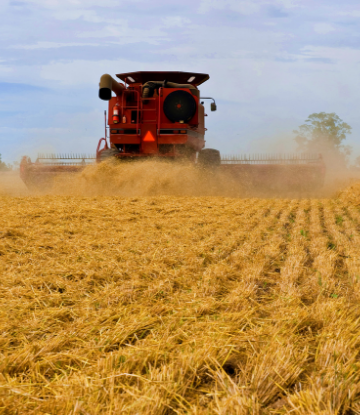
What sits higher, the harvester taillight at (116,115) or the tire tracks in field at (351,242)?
the harvester taillight at (116,115)

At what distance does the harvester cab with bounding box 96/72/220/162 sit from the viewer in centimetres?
1066

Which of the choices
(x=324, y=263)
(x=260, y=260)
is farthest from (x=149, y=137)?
(x=324, y=263)

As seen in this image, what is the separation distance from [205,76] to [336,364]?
11.0 metres

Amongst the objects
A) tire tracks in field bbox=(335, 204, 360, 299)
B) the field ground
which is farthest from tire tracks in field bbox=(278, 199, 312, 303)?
tire tracks in field bbox=(335, 204, 360, 299)

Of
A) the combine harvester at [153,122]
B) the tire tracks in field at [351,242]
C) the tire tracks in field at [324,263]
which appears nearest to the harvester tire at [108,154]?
the combine harvester at [153,122]

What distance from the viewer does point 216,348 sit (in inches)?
75.0

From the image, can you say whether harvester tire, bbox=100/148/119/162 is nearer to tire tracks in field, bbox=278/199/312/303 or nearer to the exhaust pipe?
the exhaust pipe

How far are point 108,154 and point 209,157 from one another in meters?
2.86

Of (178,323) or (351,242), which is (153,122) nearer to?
(351,242)

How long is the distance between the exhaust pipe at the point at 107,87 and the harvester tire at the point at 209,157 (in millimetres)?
2847

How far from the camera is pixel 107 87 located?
10.0m

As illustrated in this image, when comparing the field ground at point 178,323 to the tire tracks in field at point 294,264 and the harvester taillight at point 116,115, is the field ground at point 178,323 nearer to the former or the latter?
the tire tracks in field at point 294,264

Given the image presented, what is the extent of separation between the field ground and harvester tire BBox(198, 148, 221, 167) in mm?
6640

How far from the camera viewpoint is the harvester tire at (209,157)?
11368 mm
